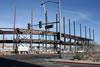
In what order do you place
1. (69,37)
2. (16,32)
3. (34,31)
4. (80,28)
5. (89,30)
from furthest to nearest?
1. (89,30)
2. (80,28)
3. (69,37)
4. (34,31)
5. (16,32)

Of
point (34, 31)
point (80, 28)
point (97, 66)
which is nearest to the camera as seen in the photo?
point (97, 66)

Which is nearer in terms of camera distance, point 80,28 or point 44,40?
point 44,40

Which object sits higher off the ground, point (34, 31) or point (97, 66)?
point (34, 31)

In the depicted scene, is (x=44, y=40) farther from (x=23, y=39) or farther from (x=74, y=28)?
(x=74, y=28)

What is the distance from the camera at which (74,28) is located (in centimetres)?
7850

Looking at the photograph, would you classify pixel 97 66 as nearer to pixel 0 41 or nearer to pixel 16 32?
pixel 16 32

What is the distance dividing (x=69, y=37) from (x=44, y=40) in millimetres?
17468

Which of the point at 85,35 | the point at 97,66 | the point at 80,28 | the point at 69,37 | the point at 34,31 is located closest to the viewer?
the point at 97,66

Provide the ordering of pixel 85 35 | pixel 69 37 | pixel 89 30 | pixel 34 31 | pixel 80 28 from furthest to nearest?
1. pixel 89 30
2. pixel 85 35
3. pixel 80 28
4. pixel 69 37
5. pixel 34 31

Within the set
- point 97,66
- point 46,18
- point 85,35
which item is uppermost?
point 46,18

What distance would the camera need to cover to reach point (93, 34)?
328 ft

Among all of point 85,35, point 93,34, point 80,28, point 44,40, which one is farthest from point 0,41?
point 93,34

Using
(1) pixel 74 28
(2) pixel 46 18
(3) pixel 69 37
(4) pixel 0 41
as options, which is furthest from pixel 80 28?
(4) pixel 0 41

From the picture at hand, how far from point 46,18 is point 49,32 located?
6.54 meters
